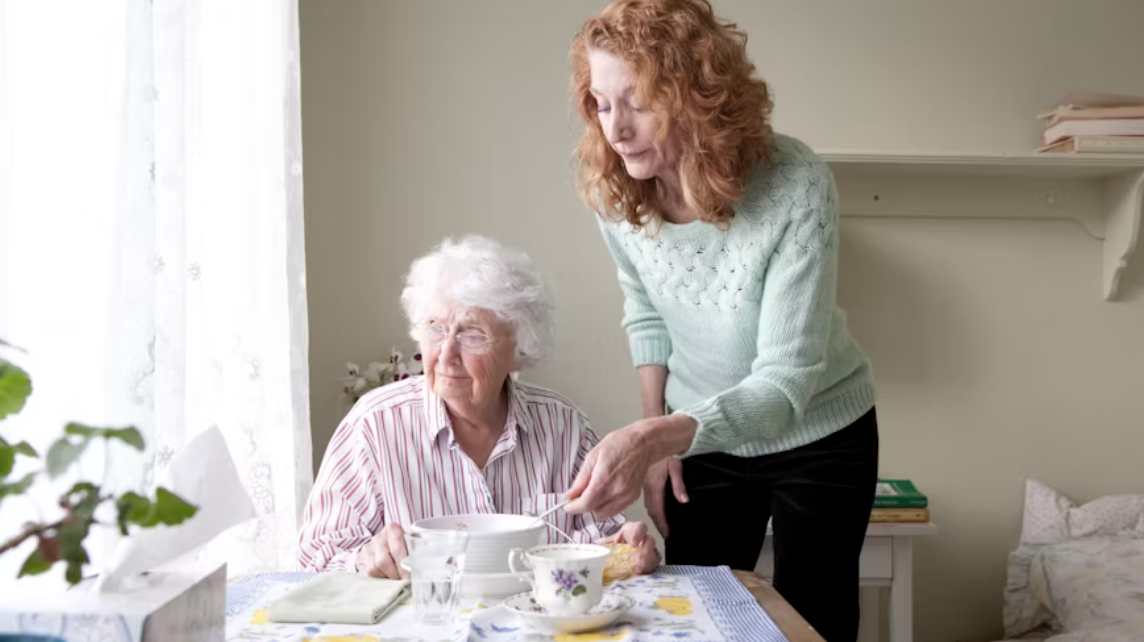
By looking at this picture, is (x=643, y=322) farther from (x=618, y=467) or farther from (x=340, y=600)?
(x=340, y=600)

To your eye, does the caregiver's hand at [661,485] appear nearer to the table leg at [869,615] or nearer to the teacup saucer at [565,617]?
the teacup saucer at [565,617]

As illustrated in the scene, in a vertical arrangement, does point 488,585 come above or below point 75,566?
below

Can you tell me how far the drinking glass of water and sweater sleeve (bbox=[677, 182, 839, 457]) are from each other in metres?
0.43

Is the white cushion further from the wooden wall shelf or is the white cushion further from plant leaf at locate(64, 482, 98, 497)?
plant leaf at locate(64, 482, 98, 497)

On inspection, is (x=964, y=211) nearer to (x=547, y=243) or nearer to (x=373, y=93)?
(x=547, y=243)

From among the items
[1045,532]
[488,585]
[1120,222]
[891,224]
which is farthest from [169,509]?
Result: [1120,222]

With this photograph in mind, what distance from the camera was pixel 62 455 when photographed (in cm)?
61

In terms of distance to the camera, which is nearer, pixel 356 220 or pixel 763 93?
pixel 763 93

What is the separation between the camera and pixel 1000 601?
282cm

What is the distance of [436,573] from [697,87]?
79 centimetres

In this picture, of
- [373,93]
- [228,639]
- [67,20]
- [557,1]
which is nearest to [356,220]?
[373,93]

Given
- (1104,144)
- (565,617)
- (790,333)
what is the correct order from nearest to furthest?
(565,617)
(790,333)
(1104,144)

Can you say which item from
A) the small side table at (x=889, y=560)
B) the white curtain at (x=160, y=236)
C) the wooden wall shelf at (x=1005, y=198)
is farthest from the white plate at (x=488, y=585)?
the wooden wall shelf at (x=1005, y=198)

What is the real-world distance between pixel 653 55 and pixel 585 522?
0.66m
